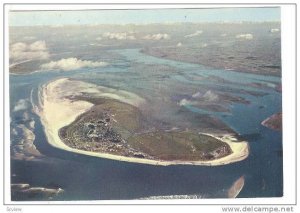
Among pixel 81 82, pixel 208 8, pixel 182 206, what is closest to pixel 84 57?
pixel 81 82

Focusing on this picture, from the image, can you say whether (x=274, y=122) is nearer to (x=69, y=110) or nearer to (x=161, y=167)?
(x=161, y=167)

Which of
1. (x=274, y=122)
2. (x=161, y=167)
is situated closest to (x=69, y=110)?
(x=161, y=167)

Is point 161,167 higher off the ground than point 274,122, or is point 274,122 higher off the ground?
point 274,122

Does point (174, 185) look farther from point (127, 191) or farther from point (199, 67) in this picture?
point (199, 67)
